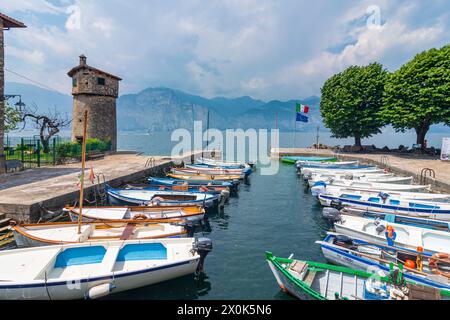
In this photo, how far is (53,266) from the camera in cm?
1053

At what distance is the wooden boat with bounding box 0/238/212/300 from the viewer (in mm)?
9086

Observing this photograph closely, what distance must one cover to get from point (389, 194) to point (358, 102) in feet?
96.4

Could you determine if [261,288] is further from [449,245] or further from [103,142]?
[103,142]

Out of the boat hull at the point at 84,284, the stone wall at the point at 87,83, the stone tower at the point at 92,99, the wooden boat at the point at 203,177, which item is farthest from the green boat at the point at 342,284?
the stone wall at the point at 87,83

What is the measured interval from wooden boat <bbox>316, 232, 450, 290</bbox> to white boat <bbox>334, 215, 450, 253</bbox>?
2.76 feet

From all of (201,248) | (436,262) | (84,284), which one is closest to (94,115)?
(201,248)

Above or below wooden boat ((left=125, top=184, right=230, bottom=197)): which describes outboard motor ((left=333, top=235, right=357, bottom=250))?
below

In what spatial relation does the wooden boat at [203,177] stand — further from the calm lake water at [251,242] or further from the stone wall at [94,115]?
the stone wall at [94,115]

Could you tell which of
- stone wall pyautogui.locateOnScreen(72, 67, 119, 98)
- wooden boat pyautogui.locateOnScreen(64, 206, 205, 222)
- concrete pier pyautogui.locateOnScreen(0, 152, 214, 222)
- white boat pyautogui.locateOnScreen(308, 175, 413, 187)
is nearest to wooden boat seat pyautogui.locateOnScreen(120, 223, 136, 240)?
Answer: wooden boat pyautogui.locateOnScreen(64, 206, 205, 222)

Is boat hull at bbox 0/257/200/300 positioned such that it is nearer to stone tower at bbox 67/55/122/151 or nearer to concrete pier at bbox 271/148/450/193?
concrete pier at bbox 271/148/450/193

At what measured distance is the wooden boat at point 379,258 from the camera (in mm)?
9375

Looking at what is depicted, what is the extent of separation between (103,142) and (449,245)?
39752mm

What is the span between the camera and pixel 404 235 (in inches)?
530

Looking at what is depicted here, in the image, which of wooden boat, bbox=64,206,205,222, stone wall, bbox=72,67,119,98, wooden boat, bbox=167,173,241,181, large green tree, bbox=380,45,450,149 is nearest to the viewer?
wooden boat, bbox=64,206,205,222
